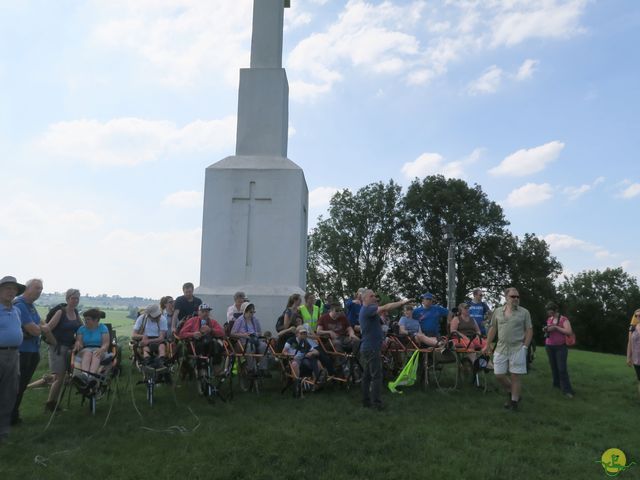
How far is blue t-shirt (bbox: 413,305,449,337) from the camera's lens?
31.9 feet

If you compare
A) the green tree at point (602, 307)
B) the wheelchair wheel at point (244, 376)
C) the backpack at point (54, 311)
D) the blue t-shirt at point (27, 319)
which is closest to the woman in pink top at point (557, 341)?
the wheelchair wheel at point (244, 376)

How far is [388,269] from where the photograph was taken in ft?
114

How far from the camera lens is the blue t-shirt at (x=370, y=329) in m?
7.26

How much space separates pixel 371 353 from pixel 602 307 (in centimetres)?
4267

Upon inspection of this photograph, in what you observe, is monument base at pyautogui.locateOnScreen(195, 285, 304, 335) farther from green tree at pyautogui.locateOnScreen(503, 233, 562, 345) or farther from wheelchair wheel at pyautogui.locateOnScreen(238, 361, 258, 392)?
green tree at pyautogui.locateOnScreen(503, 233, 562, 345)

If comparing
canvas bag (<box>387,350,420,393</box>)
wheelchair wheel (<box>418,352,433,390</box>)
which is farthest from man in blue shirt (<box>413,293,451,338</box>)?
canvas bag (<box>387,350,420,393</box>)

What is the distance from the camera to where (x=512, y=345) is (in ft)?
23.9

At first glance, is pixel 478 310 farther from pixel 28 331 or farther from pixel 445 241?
pixel 445 241

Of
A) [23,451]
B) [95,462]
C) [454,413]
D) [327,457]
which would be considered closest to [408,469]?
[327,457]

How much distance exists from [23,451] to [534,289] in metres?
29.7

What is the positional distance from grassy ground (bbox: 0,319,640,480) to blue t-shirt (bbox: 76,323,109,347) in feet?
2.80

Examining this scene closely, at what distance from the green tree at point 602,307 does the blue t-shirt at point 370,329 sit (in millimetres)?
36075

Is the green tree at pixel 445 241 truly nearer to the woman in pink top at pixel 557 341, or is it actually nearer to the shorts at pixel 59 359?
the woman in pink top at pixel 557 341

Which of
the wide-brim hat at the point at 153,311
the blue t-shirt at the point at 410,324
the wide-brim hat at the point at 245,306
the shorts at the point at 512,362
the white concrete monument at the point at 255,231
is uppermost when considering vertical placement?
the white concrete monument at the point at 255,231
